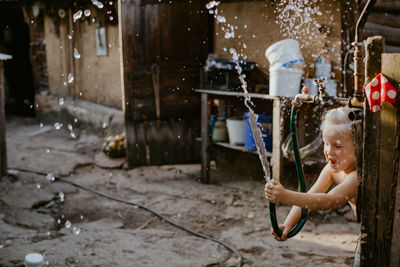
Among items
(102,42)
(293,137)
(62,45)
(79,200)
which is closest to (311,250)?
(293,137)

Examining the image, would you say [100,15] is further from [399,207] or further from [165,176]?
[399,207]

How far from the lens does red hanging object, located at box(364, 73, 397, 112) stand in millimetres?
2277

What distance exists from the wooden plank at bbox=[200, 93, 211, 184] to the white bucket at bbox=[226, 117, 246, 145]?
441 mm

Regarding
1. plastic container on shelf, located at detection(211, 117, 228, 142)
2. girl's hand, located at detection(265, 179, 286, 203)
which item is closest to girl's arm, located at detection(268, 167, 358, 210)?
girl's hand, located at detection(265, 179, 286, 203)

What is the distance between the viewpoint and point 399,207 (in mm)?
2373

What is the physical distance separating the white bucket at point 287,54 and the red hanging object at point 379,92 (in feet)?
9.62

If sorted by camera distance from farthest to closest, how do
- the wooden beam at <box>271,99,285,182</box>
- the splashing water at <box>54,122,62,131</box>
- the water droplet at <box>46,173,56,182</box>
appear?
1. the splashing water at <box>54,122,62,131</box>
2. the water droplet at <box>46,173,56,182</box>
3. the wooden beam at <box>271,99,285,182</box>

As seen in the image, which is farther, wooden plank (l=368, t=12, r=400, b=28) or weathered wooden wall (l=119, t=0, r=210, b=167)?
weathered wooden wall (l=119, t=0, r=210, b=167)

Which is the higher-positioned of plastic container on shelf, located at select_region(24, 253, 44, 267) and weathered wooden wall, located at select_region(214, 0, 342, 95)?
weathered wooden wall, located at select_region(214, 0, 342, 95)

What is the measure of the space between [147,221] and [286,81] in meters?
2.39

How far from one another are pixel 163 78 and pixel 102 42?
2.87m

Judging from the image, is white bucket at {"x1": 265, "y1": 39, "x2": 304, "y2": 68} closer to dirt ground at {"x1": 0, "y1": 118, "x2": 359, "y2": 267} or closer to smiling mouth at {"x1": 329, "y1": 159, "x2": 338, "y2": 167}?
dirt ground at {"x1": 0, "y1": 118, "x2": 359, "y2": 267}

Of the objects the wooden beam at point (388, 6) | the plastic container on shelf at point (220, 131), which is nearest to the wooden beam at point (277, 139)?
the plastic container on shelf at point (220, 131)

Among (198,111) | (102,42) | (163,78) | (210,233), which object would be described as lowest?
(210,233)
